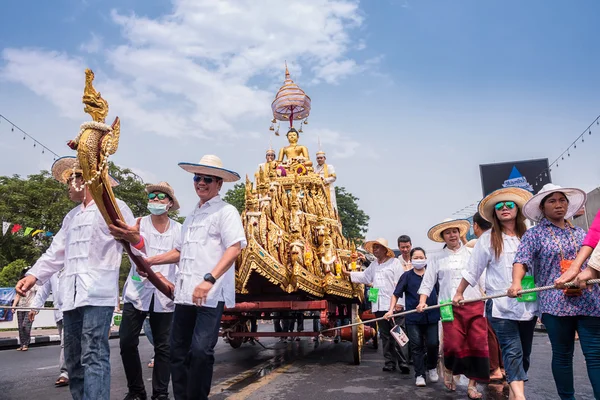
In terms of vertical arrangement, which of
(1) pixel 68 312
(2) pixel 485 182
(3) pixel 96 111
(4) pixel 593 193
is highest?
(2) pixel 485 182

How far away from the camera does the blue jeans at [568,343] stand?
125 inches

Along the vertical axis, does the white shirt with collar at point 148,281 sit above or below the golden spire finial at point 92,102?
below

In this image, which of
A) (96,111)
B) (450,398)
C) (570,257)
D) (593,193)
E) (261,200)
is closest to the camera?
(96,111)

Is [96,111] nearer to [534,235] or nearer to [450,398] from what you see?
[534,235]

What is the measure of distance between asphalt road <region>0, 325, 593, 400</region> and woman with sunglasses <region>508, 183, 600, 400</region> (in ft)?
5.01

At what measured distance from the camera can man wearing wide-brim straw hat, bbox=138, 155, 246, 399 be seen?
3.40m

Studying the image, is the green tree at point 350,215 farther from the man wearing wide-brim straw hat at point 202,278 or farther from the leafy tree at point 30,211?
the man wearing wide-brim straw hat at point 202,278

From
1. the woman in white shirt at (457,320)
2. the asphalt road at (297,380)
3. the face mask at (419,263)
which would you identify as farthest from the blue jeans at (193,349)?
the face mask at (419,263)

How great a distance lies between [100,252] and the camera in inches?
140

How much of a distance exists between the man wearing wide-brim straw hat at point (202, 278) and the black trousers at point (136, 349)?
2.65 ft

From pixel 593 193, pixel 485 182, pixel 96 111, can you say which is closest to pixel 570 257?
pixel 96 111

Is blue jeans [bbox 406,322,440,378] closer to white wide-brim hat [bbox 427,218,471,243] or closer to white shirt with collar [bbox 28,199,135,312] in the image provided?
white wide-brim hat [bbox 427,218,471,243]

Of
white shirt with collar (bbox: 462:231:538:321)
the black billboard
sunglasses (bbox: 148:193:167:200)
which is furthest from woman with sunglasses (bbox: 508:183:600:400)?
the black billboard

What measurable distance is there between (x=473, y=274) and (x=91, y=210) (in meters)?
3.38
